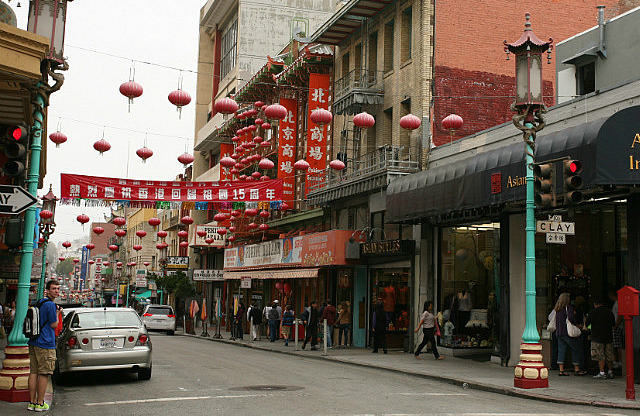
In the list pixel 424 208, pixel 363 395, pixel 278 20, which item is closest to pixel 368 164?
pixel 424 208

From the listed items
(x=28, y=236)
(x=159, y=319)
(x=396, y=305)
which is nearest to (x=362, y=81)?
(x=396, y=305)

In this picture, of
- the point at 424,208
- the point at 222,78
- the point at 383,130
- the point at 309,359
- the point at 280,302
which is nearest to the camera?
the point at 424,208

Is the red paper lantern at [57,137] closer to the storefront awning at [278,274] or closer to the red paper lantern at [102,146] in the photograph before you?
the red paper lantern at [102,146]

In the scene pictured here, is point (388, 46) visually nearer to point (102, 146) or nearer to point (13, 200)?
point (102, 146)

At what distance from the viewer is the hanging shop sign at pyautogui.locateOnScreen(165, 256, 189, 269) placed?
62.1 meters

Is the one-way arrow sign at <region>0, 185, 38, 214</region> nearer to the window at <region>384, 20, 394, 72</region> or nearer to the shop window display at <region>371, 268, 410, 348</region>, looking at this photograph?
the shop window display at <region>371, 268, 410, 348</region>

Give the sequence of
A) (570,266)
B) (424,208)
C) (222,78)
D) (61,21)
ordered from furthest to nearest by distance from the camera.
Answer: (222,78), (424,208), (570,266), (61,21)

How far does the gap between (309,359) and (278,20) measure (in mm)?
36102

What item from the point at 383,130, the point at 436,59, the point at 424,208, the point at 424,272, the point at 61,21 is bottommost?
the point at 424,272

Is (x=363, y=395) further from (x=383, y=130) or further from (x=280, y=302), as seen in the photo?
(x=280, y=302)

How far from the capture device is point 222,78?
59469mm

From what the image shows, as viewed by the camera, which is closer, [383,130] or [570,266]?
[570,266]

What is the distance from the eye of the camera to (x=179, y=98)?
1812cm

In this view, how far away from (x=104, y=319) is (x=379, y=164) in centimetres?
1320
